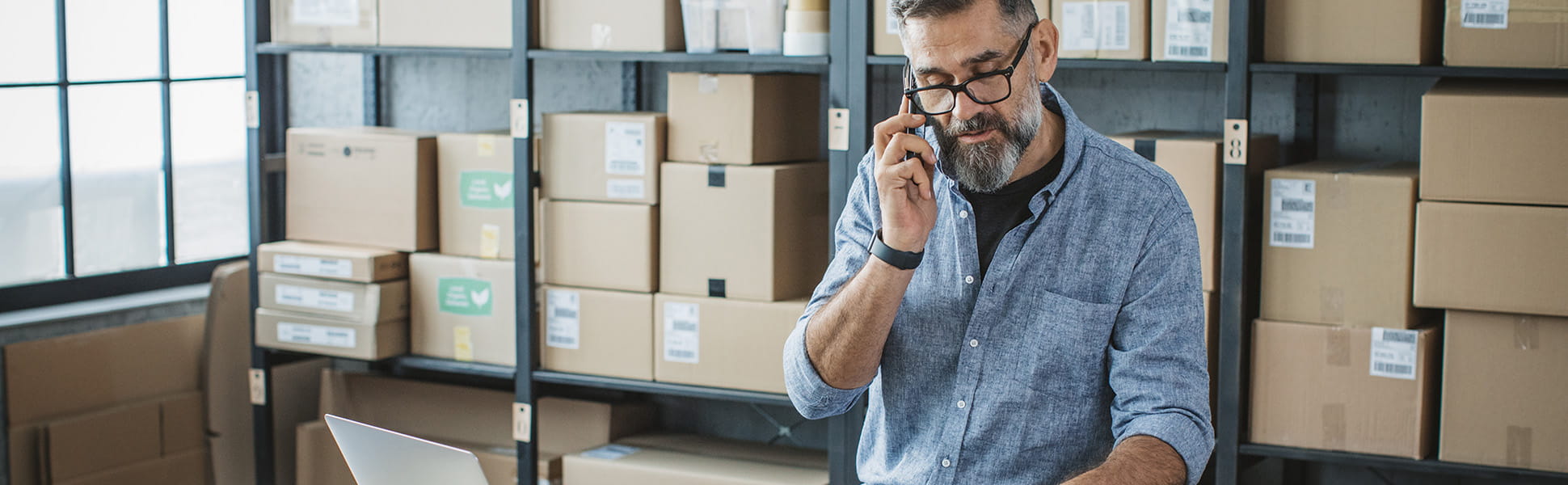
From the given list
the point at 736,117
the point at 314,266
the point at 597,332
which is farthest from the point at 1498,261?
the point at 314,266

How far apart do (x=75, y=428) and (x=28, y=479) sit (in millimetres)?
153

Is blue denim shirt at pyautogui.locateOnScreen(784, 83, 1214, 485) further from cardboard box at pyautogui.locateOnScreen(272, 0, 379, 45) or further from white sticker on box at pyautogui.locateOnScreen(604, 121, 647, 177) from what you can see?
cardboard box at pyautogui.locateOnScreen(272, 0, 379, 45)

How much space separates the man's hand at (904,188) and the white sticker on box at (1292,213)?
1.37 m

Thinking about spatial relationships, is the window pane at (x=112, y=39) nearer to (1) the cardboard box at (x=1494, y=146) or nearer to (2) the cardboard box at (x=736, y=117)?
(2) the cardboard box at (x=736, y=117)

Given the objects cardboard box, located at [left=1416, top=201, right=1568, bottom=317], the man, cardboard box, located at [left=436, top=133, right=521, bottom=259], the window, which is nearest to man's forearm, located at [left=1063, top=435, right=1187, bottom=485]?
the man

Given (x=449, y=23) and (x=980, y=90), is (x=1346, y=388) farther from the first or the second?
(x=449, y=23)

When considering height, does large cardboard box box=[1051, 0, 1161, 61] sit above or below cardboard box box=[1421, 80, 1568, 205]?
above

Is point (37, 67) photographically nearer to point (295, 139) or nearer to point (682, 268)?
point (295, 139)

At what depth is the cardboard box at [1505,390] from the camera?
252 centimetres

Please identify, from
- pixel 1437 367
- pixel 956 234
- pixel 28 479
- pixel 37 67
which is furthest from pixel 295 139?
pixel 1437 367

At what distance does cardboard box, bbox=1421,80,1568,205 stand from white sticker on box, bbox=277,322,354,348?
2453 millimetres

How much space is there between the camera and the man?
1.54 m

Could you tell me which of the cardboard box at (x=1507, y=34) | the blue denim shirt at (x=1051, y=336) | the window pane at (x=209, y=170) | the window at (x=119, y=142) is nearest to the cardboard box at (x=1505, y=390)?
the cardboard box at (x=1507, y=34)

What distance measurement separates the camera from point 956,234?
1.66 meters
